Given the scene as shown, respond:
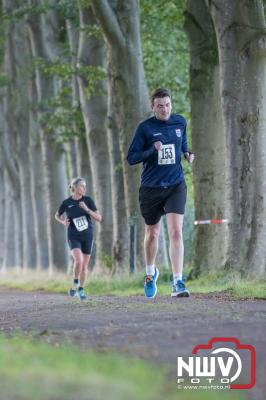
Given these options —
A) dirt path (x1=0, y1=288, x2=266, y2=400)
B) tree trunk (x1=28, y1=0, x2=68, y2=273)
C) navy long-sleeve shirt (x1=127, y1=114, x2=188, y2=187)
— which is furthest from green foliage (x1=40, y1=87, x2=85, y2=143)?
dirt path (x1=0, y1=288, x2=266, y2=400)

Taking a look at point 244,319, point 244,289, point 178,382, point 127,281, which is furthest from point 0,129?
point 178,382

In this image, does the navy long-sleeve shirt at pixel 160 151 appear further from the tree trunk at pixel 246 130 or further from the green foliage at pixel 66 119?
the green foliage at pixel 66 119

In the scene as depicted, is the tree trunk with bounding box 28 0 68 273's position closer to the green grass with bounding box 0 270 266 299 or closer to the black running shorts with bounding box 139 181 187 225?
the green grass with bounding box 0 270 266 299

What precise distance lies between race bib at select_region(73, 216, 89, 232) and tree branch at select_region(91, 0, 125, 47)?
5.32 meters

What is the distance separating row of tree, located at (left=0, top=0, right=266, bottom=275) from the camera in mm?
16562

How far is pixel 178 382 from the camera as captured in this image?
550 centimetres

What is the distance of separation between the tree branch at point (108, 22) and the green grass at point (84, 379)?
15.9m

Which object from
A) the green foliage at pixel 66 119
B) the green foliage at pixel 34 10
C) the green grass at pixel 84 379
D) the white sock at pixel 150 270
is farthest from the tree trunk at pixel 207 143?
the green grass at pixel 84 379

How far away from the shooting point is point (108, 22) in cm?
2194

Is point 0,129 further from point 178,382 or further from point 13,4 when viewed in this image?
point 178,382

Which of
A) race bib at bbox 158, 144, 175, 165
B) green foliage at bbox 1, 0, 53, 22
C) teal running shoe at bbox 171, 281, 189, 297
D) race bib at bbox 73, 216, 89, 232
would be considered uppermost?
green foliage at bbox 1, 0, 53, 22

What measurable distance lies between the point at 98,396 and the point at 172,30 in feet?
86.2

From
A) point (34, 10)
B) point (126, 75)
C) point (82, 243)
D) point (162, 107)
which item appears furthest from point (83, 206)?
point (34, 10)

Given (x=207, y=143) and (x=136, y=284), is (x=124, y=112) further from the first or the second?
(x=136, y=284)
